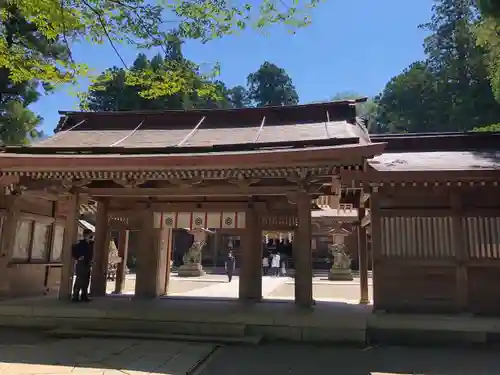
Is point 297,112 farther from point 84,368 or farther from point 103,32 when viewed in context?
point 84,368

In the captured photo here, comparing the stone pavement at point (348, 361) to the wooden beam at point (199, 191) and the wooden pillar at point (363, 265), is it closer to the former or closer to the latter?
the wooden beam at point (199, 191)


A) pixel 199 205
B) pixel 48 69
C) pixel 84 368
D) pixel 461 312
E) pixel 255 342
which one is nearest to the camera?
pixel 84 368

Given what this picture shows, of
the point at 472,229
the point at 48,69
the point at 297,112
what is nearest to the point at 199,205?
the point at 297,112

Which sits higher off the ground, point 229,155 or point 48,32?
point 48,32

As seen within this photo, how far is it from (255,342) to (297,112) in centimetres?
674

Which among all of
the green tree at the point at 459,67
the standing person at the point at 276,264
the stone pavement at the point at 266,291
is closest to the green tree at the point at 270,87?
the green tree at the point at 459,67

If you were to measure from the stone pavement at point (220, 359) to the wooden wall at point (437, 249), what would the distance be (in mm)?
1564

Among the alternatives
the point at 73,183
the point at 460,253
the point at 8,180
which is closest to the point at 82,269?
the point at 73,183

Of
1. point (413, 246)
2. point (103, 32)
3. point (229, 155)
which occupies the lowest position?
point (413, 246)

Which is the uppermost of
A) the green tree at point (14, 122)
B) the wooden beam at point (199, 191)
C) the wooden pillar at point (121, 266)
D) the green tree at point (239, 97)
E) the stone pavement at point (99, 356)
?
the green tree at point (239, 97)

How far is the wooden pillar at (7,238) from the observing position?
10.2 meters

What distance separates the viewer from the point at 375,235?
9.02 m

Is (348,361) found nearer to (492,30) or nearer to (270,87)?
(492,30)

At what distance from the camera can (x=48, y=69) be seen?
7.87m
